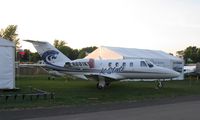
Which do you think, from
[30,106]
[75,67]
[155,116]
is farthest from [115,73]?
[155,116]

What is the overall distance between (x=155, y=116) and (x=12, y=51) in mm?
12446

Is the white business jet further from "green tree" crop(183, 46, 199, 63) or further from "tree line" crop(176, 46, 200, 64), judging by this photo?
"green tree" crop(183, 46, 199, 63)

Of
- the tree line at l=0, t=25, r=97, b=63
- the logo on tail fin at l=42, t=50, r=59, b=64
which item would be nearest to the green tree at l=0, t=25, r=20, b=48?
the tree line at l=0, t=25, r=97, b=63

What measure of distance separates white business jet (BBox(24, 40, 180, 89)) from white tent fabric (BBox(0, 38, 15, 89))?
23.3 ft

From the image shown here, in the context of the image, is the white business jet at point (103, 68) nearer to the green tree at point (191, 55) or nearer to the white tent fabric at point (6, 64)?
the white tent fabric at point (6, 64)

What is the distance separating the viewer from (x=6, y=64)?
23.2 metres

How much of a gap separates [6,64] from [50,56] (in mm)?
9701

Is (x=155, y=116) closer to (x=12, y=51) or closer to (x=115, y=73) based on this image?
(x=12, y=51)

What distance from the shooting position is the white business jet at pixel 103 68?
2967 centimetres

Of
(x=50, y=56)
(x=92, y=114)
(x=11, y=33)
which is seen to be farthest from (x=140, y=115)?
(x=11, y=33)

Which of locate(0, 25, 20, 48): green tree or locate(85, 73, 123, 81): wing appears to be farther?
locate(0, 25, 20, 48): green tree

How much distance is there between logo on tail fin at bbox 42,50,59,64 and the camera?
108ft

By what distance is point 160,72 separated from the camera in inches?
1168

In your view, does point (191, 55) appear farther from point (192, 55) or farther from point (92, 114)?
point (92, 114)
